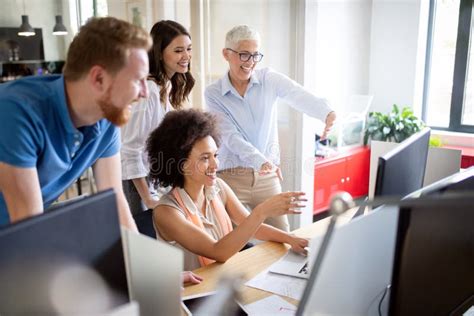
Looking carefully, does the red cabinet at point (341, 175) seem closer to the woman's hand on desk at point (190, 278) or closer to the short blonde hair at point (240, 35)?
the short blonde hair at point (240, 35)

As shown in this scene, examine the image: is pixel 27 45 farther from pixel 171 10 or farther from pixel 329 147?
pixel 329 147

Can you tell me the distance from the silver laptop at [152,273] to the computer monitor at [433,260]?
1.38 feet

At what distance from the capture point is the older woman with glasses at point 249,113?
235 centimetres

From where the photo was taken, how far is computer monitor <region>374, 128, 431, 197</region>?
108 centimetres

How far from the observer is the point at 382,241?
96 cm

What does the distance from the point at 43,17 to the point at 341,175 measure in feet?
8.49

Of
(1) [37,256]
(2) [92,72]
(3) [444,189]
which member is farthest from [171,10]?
(1) [37,256]

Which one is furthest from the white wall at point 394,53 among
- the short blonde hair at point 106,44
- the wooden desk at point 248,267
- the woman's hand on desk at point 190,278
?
the short blonde hair at point 106,44

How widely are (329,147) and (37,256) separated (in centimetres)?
352

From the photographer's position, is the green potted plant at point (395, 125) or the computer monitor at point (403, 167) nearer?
the computer monitor at point (403, 167)

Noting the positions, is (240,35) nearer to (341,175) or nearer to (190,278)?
(190,278)

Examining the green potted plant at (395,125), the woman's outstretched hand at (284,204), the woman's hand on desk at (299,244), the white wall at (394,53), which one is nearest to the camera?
the woman's outstretched hand at (284,204)

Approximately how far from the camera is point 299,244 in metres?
1.64

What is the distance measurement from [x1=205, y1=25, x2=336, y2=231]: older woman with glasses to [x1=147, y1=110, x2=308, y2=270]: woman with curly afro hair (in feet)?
2.02
